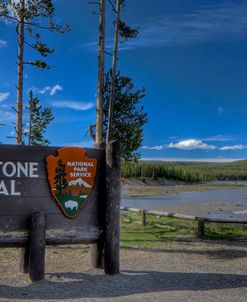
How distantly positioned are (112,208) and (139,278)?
47.6 inches

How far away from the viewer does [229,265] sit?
864cm

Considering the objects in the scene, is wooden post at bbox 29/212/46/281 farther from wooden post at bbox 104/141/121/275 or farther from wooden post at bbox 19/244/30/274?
wooden post at bbox 104/141/121/275

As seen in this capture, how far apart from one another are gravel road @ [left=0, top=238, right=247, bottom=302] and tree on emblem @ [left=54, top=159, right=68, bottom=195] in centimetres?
143

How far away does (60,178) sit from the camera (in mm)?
7316

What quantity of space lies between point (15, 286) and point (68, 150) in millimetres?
2257

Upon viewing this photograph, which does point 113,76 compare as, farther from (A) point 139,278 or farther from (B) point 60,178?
(A) point 139,278

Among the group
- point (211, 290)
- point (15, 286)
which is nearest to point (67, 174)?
point (15, 286)

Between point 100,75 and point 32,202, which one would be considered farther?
point 100,75

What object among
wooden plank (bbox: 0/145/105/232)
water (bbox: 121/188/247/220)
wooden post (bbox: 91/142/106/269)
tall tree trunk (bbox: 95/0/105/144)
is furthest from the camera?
water (bbox: 121/188/247/220)

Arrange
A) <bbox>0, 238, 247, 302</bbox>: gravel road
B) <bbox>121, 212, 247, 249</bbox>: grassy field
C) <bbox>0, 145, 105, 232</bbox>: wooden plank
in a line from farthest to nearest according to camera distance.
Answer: <bbox>121, 212, 247, 249</bbox>: grassy field, <bbox>0, 145, 105, 232</bbox>: wooden plank, <bbox>0, 238, 247, 302</bbox>: gravel road

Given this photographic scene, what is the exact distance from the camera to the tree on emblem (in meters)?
7.28

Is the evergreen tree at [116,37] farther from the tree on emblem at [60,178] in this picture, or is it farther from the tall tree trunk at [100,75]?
the tree on emblem at [60,178]

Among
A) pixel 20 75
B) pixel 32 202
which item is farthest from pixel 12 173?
pixel 20 75

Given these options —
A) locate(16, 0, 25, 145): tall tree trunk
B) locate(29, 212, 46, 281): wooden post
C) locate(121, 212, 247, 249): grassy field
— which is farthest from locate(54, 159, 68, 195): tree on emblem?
locate(16, 0, 25, 145): tall tree trunk
